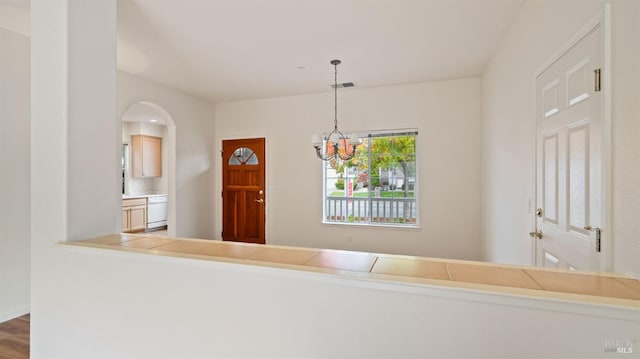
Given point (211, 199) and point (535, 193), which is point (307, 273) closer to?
point (535, 193)

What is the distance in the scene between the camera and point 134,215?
6246 mm

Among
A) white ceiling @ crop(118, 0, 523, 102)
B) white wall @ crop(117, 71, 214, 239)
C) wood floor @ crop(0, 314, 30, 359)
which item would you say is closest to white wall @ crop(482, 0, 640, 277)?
white ceiling @ crop(118, 0, 523, 102)

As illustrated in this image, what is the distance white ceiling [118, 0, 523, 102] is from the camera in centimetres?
242

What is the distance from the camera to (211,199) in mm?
5523

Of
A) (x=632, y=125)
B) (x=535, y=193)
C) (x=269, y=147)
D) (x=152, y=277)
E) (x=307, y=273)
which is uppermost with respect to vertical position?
(x=269, y=147)

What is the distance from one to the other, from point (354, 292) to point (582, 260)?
4.10 feet

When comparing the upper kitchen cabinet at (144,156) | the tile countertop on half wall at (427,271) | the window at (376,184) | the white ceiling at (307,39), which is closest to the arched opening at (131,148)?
the upper kitchen cabinet at (144,156)

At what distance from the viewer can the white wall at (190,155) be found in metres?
4.51

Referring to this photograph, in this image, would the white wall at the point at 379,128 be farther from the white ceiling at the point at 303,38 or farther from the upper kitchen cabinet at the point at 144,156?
the upper kitchen cabinet at the point at 144,156

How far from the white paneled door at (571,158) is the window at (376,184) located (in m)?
2.54

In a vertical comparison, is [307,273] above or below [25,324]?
above

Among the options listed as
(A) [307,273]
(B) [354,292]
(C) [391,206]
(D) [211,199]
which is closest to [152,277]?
(A) [307,273]

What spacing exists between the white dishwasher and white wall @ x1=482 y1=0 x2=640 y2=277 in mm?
6886

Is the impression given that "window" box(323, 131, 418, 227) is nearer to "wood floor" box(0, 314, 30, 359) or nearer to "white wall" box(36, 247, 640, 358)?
"white wall" box(36, 247, 640, 358)
